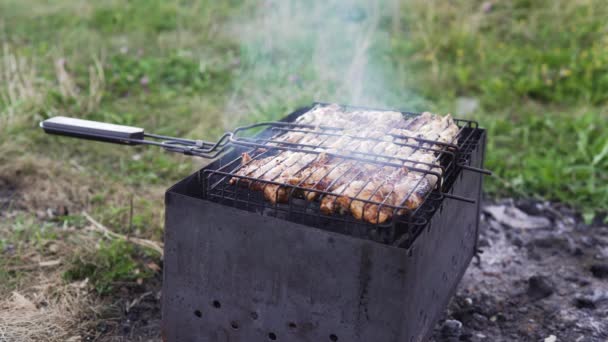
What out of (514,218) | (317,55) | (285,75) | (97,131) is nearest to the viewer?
(97,131)

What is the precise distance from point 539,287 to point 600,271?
18.2 inches

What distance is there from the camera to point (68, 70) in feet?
21.2

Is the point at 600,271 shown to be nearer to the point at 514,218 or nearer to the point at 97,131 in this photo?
the point at 514,218

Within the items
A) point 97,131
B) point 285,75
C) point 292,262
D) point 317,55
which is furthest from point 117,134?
point 317,55

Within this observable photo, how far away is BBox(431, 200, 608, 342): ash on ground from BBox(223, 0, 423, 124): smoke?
6.99 ft

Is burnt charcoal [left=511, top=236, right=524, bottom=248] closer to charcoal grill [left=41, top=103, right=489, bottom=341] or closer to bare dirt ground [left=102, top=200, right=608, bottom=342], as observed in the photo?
bare dirt ground [left=102, top=200, right=608, bottom=342]

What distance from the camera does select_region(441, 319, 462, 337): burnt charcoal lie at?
306 cm

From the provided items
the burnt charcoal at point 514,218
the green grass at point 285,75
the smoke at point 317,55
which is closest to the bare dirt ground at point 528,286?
the burnt charcoal at point 514,218

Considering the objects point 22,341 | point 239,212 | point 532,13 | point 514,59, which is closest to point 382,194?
point 239,212

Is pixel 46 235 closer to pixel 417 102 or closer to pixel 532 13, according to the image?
pixel 417 102

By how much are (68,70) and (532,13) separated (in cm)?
579

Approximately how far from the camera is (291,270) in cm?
219

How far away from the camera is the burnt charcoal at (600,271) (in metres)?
3.56

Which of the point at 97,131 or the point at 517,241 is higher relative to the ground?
the point at 97,131
